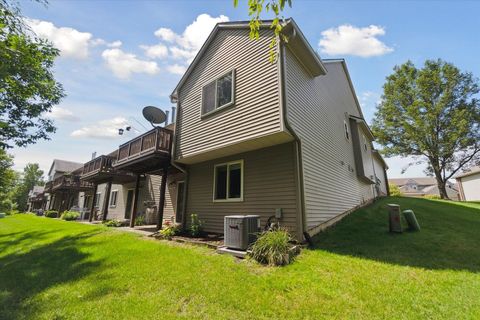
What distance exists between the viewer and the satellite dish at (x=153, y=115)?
11719mm

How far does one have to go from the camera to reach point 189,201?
980cm

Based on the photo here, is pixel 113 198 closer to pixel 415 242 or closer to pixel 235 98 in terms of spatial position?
pixel 235 98

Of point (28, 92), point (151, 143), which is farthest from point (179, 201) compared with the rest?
point (28, 92)

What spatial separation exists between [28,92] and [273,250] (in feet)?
33.9

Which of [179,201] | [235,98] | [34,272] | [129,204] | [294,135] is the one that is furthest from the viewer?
[129,204]

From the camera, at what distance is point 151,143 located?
9.79 meters

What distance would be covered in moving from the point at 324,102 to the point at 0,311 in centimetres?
1131

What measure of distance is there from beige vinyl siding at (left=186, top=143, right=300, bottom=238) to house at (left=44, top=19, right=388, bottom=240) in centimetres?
3

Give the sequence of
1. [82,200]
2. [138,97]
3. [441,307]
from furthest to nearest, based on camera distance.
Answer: [82,200], [138,97], [441,307]

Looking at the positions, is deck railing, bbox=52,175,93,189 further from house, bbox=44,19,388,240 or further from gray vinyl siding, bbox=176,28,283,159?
gray vinyl siding, bbox=176,28,283,159

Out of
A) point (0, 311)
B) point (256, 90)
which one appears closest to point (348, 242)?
point (256, 90)

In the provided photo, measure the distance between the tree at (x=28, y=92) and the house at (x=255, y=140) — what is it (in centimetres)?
434

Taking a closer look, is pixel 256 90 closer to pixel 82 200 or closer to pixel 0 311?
pixel 0 311

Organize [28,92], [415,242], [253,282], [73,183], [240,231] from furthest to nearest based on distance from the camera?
[73,183] < [28,92] < [415,242] < [240,231] < [253,282]
